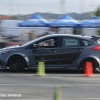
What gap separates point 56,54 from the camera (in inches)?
523

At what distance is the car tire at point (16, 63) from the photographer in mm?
13312

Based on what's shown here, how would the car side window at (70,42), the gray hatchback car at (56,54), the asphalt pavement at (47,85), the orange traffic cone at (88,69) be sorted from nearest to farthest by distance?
the asphalt pavement at (47,85) < the orange traffic cone at (88,69) < the gray hatchback car at (56,54) < the car side window at (70,42)

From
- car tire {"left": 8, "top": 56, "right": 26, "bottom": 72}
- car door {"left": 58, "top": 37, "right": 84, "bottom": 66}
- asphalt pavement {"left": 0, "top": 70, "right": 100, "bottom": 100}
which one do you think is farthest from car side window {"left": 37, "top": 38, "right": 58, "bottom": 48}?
asphalt pavement {"left": 0, "top": 70, "right": 100, "bottom": 100}

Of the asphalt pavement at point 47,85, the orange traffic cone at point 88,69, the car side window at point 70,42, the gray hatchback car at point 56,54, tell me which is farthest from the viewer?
the car side window at point 70,42

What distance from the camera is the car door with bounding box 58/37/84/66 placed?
1324 centimetres

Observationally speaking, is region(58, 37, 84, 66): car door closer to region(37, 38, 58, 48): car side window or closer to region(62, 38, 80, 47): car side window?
region(62, 38, 80, 47): car side window

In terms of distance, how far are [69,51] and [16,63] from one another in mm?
2089

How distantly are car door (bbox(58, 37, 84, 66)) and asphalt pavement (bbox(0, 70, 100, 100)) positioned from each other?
0.52 metres

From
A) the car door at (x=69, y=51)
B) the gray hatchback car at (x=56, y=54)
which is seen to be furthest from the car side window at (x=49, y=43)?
the car door at (x=69, y=51)

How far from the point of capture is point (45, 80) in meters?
11.3

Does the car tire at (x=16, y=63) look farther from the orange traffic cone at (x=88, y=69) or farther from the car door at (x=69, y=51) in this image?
the orange traffic cone at (x=88, y=69)

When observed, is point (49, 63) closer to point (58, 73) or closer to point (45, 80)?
point (58, 73)

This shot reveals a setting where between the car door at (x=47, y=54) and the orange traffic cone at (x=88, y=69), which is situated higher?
the car door at (x=47, y=54)

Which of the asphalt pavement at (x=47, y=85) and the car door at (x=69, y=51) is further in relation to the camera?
the car door at (x=69, y=51)
